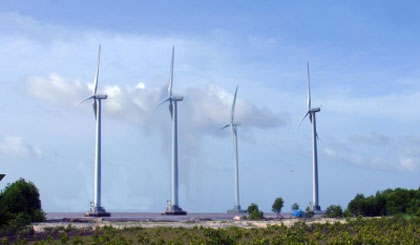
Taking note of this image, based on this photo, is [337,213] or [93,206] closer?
[337,213]

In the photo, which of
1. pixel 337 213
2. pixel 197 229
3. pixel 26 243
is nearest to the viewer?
pixel 26 243

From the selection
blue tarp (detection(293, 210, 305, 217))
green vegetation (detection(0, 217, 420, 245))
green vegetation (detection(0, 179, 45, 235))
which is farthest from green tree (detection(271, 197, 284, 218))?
green vegetation (detection(0, 179, 45, 235))

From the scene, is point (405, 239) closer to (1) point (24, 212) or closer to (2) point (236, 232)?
(2) point (236, 232)

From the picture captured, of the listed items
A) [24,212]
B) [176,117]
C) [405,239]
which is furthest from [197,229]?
[176,117]

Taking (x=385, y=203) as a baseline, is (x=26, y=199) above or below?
above

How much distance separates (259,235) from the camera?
46.5 meters

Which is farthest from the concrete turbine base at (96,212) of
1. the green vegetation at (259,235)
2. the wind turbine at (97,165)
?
the green vegetation at (259,235)

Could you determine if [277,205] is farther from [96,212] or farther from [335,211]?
[96,212]

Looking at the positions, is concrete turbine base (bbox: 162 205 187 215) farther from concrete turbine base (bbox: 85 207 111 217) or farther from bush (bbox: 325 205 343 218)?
bush (bbox: 325 205 343 218)

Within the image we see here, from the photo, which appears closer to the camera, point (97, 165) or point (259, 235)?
point (259, 235)

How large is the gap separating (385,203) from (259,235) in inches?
1564

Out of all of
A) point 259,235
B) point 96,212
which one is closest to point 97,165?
point 96,212

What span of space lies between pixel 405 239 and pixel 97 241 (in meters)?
20.7

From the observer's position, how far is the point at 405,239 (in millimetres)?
41969
